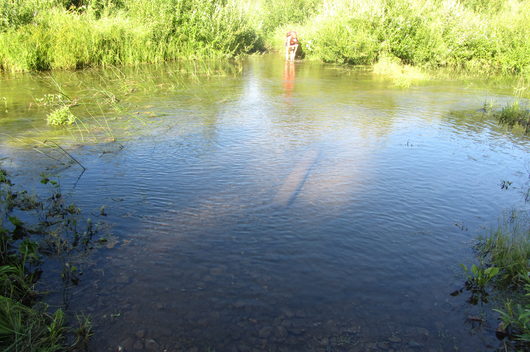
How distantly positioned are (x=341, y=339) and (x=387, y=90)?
45.9ft

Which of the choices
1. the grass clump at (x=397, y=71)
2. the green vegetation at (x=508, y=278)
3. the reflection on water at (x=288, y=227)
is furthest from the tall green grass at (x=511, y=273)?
the grass clump at (x=397, y=71)

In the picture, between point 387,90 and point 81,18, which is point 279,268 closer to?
point 387,90

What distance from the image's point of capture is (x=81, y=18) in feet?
65.2

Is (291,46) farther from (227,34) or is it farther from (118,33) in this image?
(118,33)

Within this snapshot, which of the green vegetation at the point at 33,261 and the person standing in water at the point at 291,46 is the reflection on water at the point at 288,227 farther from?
the person standing in water at the point at 291,46

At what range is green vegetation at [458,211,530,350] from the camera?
3.61m

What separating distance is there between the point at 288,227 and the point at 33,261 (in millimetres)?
2941

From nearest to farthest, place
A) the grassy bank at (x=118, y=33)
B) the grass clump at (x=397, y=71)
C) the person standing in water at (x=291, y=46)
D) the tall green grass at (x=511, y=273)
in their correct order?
the tall green grass at (x=511, y=273)
the grassy bank at (x=118, y=33)
the grass clump at (x=397, y=71)
the person standing in water at (x=291, y=46)

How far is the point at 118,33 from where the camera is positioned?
19.3 metres

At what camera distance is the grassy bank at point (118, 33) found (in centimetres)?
1619

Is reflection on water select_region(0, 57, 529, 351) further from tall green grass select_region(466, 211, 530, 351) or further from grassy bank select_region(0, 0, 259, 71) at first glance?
grassy bank select_region(0, 0, 259, 71)

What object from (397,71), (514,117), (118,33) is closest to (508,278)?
(514,117)

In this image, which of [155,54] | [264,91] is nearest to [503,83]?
[264,91]

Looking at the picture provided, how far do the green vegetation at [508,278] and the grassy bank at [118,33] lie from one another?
1676cm
